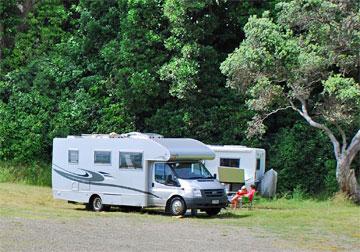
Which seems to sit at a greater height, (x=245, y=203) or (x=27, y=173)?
(x=27, y=173)

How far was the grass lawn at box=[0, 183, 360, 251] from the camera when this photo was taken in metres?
17.5

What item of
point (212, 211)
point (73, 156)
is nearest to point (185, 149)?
point (212, 211)

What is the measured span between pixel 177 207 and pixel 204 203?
2.86 feet

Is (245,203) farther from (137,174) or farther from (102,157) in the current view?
(102,157)

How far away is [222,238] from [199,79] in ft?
56.9

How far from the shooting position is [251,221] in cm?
2091

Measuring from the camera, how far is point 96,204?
24.6 meters

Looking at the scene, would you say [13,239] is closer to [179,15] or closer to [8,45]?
[179,15]

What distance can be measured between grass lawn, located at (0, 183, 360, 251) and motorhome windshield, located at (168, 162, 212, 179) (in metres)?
1.28

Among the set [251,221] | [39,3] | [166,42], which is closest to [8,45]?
[39,3]

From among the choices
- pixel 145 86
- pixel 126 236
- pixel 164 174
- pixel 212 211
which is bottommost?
pixel 126 236

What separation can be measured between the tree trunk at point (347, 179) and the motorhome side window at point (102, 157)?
8.87 metres

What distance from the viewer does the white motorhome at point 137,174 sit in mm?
22406

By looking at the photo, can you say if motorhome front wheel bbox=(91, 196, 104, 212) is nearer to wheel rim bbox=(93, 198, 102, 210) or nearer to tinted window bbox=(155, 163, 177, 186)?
wheel rim bbox=(93, 198, 102, 210)
